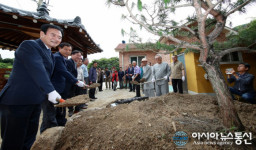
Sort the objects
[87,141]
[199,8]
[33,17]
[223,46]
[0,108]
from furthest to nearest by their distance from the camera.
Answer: [223,46] < [33,17] < [199,8] < [87,141] < [0,108]

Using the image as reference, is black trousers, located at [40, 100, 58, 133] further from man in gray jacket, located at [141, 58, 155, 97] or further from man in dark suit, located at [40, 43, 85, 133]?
man in gray jacket, located at [141, 58, 155, 97]

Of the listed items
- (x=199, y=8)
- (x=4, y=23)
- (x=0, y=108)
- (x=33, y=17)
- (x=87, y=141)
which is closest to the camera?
(x=0, y=108)

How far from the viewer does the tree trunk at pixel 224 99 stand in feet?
4.27

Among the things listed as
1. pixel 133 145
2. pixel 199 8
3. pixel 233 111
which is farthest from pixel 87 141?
pixel 199 8

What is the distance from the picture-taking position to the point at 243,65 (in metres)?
2.97

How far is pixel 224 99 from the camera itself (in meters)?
1.41

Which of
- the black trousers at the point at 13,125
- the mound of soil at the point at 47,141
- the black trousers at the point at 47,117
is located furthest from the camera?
the black trousers at the point at 47,117

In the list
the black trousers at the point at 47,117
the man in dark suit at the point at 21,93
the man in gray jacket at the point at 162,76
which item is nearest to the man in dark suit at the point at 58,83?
the black trousers at the point at 47,117

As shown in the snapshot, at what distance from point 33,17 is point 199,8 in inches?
139

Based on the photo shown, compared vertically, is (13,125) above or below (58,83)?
below

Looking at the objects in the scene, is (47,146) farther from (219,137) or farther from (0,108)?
(219,137)

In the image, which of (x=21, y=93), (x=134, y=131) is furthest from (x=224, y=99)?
(x=21, y=93)

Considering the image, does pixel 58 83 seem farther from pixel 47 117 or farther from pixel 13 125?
pixel 13 125

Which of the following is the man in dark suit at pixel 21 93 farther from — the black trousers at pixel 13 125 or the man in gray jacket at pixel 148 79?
the man in gray jacket at pixel 148 79
